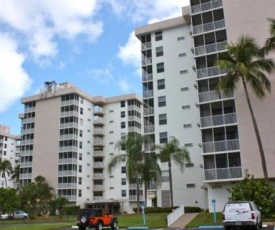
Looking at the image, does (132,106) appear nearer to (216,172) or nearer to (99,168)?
(99,168)

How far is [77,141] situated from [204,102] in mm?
44945

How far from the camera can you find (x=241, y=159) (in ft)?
132

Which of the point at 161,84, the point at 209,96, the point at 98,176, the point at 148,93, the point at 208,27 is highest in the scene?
the point at 208,27

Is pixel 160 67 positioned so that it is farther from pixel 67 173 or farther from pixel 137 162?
pixel 67 173

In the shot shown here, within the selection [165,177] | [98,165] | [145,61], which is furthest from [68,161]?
[165,177]

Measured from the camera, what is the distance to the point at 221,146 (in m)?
41.9

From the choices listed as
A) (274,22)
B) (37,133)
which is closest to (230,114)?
(274,22)

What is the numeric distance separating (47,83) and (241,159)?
61631 millimetres

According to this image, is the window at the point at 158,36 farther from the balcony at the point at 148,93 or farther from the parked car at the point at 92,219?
the parked car at the point at 92,219

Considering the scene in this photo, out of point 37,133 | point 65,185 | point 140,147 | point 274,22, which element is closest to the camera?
point 274,22

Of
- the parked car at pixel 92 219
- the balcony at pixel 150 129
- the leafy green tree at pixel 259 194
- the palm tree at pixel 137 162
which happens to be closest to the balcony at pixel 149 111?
the balcony at pixel 150 129

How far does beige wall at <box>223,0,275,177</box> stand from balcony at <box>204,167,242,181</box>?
99 centimetres

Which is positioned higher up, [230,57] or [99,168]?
[230,57]

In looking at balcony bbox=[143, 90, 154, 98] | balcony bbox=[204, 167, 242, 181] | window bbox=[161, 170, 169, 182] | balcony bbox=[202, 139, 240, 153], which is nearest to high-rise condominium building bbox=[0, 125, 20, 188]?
balcony bbox=[143, 90, 154, 98]
